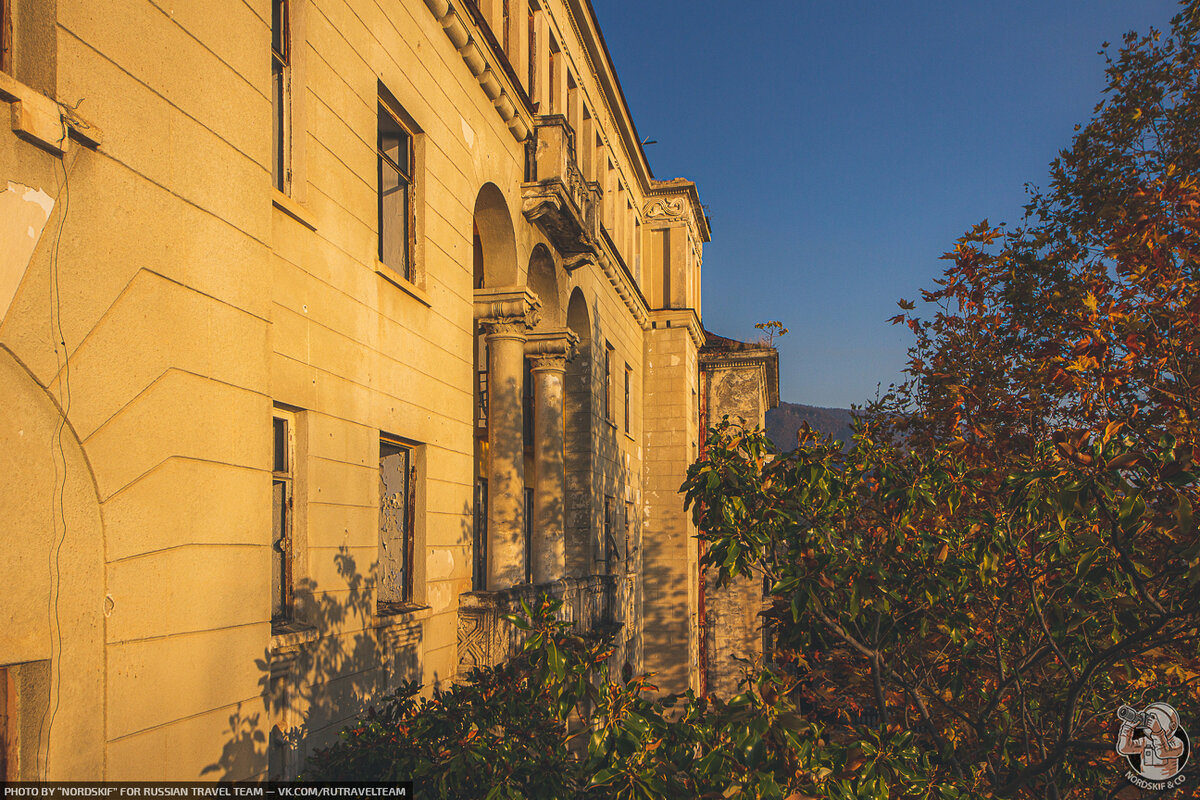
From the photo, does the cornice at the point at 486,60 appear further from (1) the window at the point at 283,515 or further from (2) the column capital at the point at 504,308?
(1) the window at the point at 283,515

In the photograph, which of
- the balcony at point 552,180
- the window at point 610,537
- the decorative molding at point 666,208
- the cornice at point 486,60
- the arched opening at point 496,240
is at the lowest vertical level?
the window at point 610,537

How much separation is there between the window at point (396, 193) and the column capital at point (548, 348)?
602cm

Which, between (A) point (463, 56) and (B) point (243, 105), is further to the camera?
(A) point (463, 56)

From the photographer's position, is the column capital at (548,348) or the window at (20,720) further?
the column capital at (548,348)

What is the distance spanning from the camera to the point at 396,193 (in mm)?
9719

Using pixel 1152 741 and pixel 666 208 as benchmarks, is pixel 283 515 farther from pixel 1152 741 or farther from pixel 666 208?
pixel 666 208

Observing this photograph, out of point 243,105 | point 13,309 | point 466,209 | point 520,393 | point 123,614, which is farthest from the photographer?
point 520,393

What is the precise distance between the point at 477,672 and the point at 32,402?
459 centimetres

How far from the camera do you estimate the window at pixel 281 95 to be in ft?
23.9

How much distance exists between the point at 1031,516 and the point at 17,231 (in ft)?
20.3

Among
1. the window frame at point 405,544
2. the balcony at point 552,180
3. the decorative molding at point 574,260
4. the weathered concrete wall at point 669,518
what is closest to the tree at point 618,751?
the window frame at point 405,544

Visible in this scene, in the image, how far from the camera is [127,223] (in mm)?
4312

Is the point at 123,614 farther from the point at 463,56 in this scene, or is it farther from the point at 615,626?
the point at 615,626

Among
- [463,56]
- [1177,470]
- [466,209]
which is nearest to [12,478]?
[1177,470]
